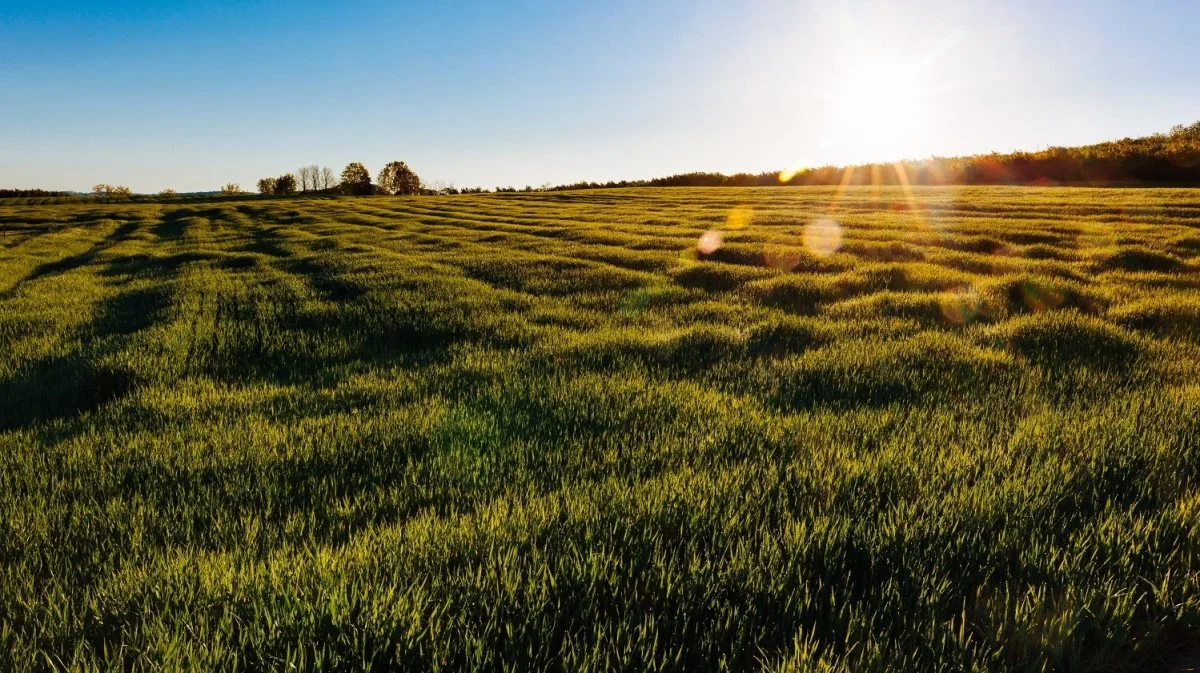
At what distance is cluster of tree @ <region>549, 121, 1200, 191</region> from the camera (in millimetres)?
36750

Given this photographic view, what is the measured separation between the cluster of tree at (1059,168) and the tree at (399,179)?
75.0 m

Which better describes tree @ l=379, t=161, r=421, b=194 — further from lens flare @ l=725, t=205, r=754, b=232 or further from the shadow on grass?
the shadow on grass

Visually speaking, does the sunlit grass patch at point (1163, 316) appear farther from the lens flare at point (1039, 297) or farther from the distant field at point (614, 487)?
the lens flare at point (1039, 297)

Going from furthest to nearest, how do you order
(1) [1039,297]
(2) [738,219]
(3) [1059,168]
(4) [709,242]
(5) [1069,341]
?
1. (3) [1059,168]
2. (2) [738,219]
3. (4) [709,242]
4. (1) [1039,297]
5. (5) [1069,341]

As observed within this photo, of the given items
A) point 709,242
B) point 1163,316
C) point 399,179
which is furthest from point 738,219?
point 399,179

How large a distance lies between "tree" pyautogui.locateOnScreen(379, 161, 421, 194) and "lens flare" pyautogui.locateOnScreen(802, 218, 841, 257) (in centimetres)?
10345

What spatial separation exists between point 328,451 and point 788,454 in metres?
2.74

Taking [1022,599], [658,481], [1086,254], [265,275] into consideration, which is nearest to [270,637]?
[658,481]

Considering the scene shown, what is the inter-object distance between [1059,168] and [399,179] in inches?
3908

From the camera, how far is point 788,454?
3.61 meters

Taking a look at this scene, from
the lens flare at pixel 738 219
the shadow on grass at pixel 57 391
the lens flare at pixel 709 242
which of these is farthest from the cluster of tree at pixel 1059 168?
the shadow on grass at pixel 57 391

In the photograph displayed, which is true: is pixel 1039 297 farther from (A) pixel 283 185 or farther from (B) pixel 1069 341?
(A) pixel 283 185

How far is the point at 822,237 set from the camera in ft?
53.5

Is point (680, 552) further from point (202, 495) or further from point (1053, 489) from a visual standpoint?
point (202, 495)
